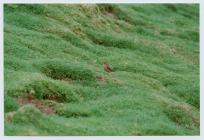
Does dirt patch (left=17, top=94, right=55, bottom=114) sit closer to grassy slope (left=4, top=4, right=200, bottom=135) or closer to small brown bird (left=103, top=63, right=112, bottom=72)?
grassy slope (left=4, top=4, right=200, bottom=135)

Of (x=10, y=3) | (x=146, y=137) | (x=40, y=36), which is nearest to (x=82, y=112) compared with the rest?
(x=146, y=137)

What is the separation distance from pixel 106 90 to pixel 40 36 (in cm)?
915

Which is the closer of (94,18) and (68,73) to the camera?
(68,73)

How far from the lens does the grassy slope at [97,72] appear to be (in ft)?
93.6

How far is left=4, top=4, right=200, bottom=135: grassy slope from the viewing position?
1123 inches

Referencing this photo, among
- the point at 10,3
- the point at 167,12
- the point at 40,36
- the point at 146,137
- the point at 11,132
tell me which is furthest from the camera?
the point at 167,12

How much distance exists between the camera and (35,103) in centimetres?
2980

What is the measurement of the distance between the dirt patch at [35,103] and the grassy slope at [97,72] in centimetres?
28

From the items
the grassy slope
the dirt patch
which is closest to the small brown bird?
the grassy slope

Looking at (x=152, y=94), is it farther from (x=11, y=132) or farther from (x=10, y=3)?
(x=10, y=3)

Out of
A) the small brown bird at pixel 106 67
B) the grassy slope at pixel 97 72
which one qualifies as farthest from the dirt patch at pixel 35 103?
the small brown bird at pixel 106 67

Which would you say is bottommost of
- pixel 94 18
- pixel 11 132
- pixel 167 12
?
pixel 167 12

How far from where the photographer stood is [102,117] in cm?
2962

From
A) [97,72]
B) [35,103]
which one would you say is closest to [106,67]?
[97,72]
